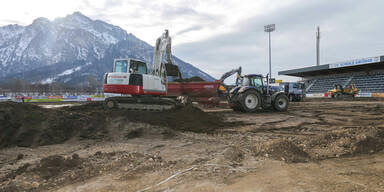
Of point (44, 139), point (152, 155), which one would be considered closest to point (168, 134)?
point (152, 155)

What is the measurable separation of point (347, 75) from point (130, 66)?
52198 mm

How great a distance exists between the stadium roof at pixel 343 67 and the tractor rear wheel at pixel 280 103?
3711cm

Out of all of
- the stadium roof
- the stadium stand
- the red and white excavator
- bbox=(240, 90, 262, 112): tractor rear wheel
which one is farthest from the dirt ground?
the stadium stand

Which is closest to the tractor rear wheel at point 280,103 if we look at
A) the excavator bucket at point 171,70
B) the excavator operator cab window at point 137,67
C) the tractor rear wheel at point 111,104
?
the excavator bucket at point 171,70

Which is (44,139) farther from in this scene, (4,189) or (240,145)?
(240,145)

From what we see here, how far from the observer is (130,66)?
10.2 meters

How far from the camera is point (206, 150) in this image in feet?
16.4

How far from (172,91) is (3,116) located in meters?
10.7

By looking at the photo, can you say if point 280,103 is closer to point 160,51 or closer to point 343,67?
point 160,51

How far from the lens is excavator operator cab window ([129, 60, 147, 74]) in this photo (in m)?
10.2

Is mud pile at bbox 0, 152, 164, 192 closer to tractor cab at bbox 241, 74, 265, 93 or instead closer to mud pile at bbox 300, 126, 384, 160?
mud pile at bbox 300, 126, 384, 160

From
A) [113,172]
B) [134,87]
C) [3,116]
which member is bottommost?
[113,172]

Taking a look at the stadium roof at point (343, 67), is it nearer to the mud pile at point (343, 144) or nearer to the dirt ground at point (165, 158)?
the dirt ground at point (165, 158)

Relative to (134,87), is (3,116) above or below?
below
